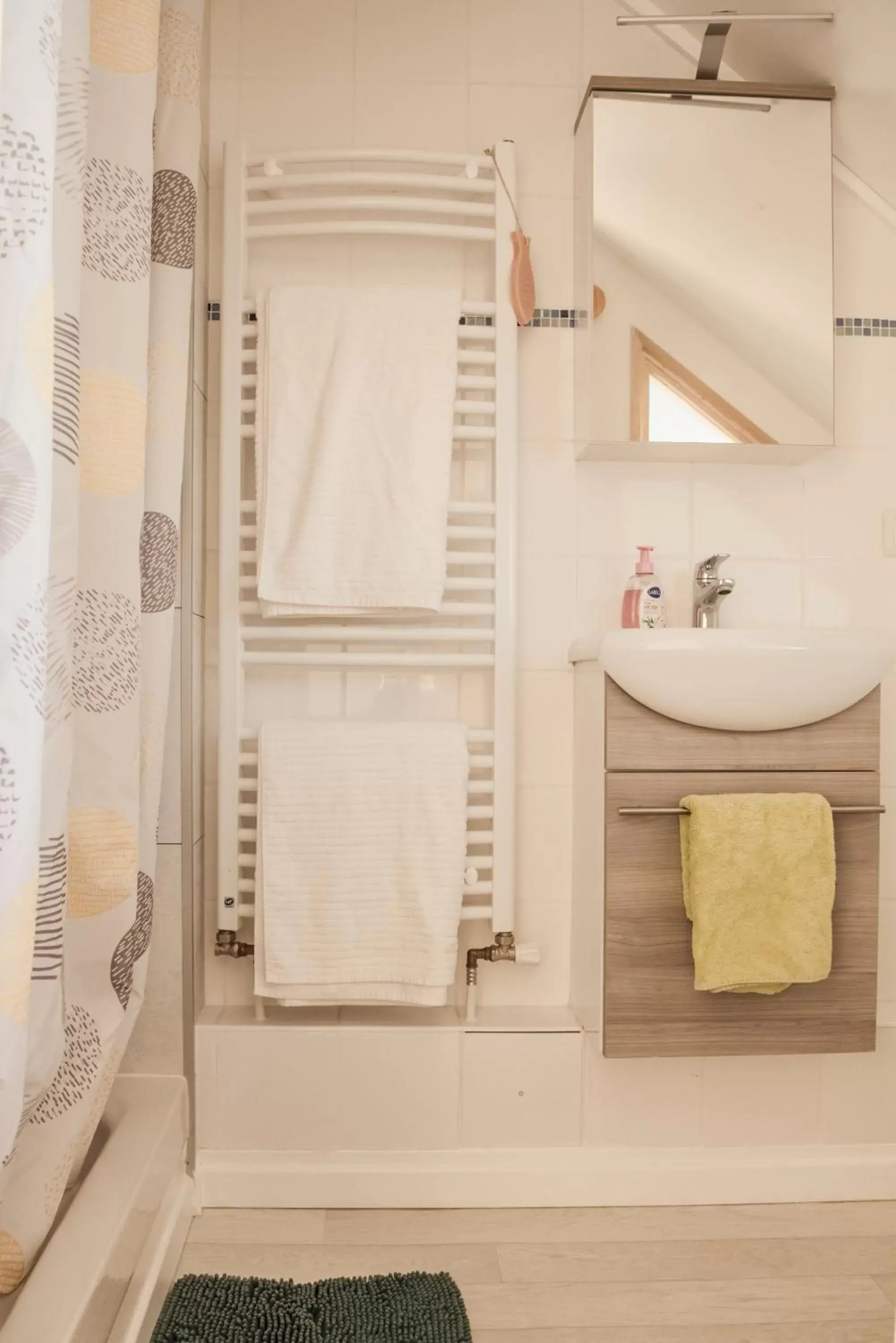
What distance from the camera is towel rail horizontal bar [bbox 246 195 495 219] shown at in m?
1.65

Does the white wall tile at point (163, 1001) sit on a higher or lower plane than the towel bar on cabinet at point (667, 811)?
lower

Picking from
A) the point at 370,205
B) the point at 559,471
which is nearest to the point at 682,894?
the point at 559,471

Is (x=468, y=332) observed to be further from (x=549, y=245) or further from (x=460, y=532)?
(x=460, y=532)

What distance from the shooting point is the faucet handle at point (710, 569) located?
5.42 ft

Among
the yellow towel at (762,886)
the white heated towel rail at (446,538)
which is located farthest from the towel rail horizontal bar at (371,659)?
the yellow towel at (762,886)

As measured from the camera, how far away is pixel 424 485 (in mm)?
1610

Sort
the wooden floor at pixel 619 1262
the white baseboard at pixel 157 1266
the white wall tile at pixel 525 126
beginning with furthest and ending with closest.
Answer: the white wall tile at pixel 525 126, the wooden floor at pixel 619 1262, the white baseboard at pixel 157 1266

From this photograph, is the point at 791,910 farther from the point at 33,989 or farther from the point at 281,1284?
the point at 33,989

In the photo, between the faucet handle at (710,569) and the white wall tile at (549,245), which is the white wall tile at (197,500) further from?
the faucet handle at (710,569)

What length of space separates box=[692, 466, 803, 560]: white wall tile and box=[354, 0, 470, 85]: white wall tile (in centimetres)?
86

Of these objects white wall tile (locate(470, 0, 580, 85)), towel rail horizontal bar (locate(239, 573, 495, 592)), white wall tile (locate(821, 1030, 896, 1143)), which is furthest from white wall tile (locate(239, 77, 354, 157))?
white wall tile (locate(821, 1030, 896, 1143))

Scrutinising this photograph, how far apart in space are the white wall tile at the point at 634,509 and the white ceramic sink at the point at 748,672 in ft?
1.23

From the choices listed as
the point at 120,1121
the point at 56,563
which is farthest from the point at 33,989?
the point at 120,1121

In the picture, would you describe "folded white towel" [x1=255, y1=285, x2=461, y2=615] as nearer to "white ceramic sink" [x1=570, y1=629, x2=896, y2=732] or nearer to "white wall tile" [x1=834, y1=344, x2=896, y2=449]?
"white ceramic sink" [x1=570, y1=629, x2=896, y2=732]
